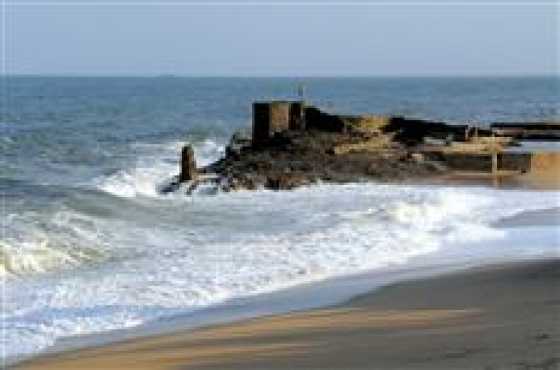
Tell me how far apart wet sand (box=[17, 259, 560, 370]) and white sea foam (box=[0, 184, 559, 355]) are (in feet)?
4.72

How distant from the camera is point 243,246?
659 inches

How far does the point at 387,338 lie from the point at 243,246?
7.40m

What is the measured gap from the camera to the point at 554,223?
18328mm

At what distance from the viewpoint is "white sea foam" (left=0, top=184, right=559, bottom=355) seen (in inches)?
489

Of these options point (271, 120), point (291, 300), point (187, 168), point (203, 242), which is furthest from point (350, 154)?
point (291, 300)

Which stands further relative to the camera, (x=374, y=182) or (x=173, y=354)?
(x=374, y=182)

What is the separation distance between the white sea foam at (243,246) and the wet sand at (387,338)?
4.72 ft

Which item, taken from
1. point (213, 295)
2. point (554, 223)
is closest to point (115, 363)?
point (213, 295)

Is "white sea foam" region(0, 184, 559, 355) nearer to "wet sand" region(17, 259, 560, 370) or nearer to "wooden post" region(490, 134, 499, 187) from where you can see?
"wet sand" region(17, 259, 560, 370)

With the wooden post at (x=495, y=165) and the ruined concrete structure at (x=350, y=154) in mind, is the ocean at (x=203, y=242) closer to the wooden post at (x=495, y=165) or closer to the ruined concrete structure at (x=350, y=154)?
the ruined concrete structure at (x=350, y=154)

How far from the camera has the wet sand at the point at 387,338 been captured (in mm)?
8367

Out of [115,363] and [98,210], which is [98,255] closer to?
[98,210]

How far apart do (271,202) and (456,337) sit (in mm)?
14525

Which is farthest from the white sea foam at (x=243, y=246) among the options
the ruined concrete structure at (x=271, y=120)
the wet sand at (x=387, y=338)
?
the ruined concrete structure at (x=271, y=120)
